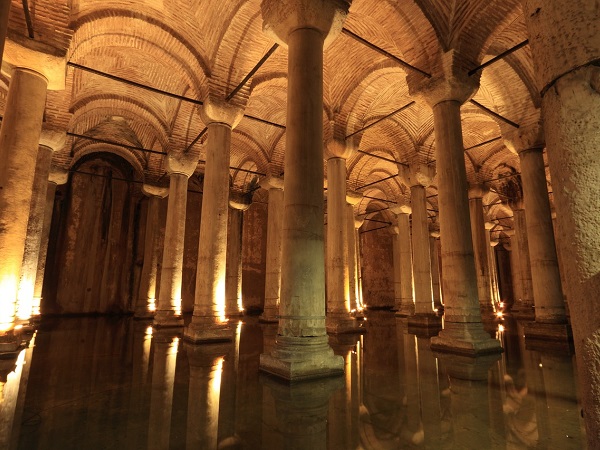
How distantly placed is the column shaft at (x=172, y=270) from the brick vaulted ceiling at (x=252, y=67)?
2149 millimetres

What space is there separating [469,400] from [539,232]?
7.32 metres

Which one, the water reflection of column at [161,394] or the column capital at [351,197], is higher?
the column capital at [351,197]

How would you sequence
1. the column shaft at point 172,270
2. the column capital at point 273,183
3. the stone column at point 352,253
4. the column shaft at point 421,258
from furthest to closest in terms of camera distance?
the column capital at point 273,183, the stone column at point 352,253, the column shaft at point 421,258, the column shaft at point 172,270

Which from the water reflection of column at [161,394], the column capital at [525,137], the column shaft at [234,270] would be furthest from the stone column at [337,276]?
the column shaft at [234,270]

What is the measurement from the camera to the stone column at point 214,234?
27.0 feet

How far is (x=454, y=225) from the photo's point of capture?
23.6ft

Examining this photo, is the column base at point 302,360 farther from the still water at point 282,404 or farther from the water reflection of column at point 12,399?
the water reflection of column at point 12,399

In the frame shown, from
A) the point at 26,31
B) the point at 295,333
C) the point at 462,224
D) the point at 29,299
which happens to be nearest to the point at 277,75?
the point at 26,31

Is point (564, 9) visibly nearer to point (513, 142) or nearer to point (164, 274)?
point (513, 142)

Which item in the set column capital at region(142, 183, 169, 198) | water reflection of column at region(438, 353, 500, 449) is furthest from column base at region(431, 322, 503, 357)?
column capital at region(142, 183, 169, 198)

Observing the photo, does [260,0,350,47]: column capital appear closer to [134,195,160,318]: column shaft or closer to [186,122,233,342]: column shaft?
[186,122,233,342]: column shaft

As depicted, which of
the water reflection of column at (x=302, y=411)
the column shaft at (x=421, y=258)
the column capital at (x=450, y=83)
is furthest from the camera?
the column shaft at (x=421, y=258)

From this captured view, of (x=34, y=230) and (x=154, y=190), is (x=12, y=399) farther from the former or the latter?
(x=154, y=190)

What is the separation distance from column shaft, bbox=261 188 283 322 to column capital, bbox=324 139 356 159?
414 centimetres
